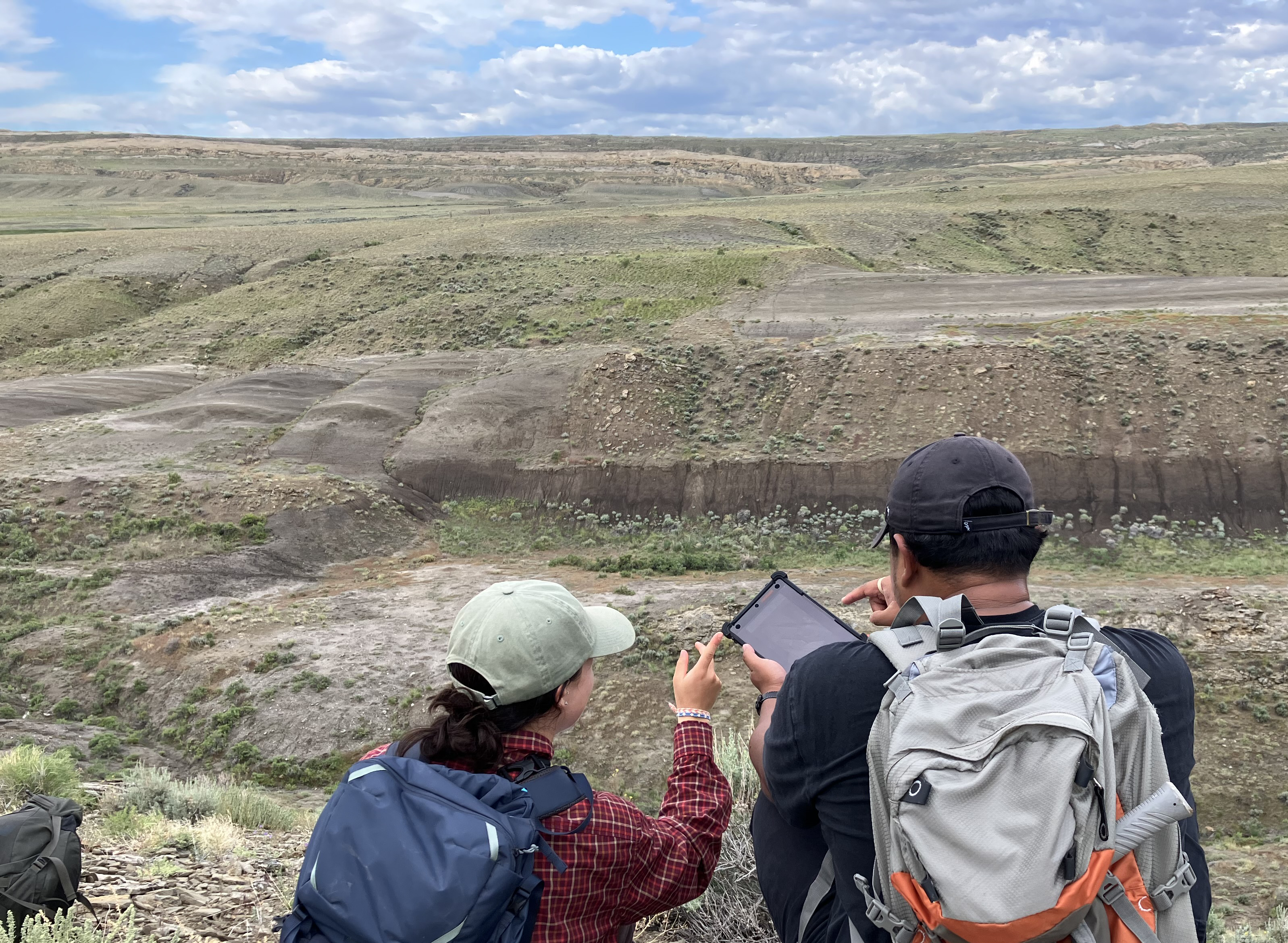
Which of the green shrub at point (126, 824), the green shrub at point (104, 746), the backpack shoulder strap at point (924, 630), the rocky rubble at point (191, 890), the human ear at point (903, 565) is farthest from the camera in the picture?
the green shrub at point (104, 746)

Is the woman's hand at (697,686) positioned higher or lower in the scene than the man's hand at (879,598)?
lower

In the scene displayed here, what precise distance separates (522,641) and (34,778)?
6410mm

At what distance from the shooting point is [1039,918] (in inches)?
77.7

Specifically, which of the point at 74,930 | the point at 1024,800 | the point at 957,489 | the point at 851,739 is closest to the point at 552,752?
the point at 851,739

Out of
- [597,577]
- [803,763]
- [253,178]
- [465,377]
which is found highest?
[253,178]

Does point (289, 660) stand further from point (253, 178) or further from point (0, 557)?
point (253, 178)

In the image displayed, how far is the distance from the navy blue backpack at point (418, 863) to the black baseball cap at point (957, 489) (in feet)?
4.56

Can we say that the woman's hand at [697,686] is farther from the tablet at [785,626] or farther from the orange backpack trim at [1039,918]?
the orange backpack trim at [1039,918]

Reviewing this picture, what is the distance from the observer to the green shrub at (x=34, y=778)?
6.83 meters

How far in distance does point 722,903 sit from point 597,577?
510 inches

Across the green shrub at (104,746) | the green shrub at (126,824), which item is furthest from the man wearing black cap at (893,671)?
the green shrub at (104,746)

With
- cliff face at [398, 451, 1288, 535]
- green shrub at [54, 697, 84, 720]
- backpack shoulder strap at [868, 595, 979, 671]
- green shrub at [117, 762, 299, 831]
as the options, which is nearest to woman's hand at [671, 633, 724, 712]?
backpack shoulder strap at [868, 595, 979, 671]

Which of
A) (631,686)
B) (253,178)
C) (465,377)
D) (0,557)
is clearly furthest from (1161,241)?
(253,178)

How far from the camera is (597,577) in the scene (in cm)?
1739
